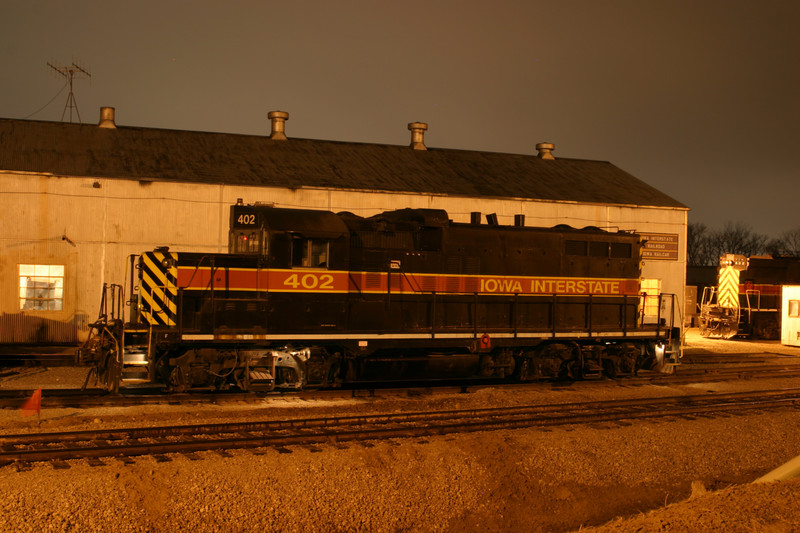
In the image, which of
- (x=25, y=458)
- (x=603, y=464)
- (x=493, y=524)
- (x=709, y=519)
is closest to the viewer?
(x=709, y=519)

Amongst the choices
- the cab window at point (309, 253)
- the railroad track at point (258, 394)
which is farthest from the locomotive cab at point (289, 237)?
the railroad track at point (258, 394)

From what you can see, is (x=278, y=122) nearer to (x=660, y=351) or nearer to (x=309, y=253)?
(x=309, y=253)

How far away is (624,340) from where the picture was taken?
51.6 feet

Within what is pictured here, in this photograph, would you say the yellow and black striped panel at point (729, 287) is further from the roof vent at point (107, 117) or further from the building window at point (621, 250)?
the roof vent at point (107, 117)

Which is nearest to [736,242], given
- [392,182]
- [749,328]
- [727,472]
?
[749,328]

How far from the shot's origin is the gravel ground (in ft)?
22.9

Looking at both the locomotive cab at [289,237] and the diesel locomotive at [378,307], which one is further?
the locomotive cab at [289,237]

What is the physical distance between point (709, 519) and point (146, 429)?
6870mm

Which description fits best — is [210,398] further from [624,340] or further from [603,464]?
[624,340]

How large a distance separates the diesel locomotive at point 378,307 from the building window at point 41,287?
8853 mm

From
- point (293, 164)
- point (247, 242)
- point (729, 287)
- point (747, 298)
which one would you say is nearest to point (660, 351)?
point (247, 242)

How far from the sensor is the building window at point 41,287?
20266 mm

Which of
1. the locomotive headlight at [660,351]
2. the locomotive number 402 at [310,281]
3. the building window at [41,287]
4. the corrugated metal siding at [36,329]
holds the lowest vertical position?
the corrugated metal siding at [36,329]

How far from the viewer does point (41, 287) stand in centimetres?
2031
